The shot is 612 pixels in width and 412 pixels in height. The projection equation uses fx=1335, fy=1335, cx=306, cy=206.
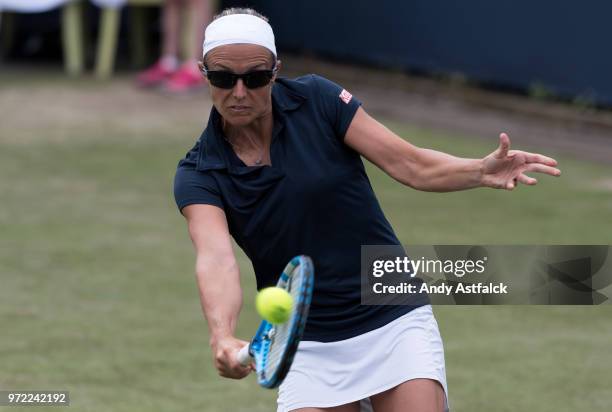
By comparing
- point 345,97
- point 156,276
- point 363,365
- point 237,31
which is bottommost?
point 156,276

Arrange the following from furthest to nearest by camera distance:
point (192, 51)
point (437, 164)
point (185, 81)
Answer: point (192, 51) < point (185, 81) < point (437, 164)

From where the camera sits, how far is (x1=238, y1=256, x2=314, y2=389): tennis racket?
3.65 m

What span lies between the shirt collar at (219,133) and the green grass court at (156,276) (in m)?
2.15

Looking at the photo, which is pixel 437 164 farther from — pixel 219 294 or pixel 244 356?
pixel 244 356

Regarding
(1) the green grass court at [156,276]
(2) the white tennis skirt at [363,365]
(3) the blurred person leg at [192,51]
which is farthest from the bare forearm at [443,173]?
(3) the blurred person leg at [192,51]

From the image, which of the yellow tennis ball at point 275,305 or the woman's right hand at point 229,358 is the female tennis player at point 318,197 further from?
the yellow tennis ball at point 275,305

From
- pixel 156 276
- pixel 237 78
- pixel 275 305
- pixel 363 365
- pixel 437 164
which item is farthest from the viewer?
pixel 156 276

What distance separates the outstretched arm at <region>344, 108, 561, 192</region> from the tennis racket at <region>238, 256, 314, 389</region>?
754 mm

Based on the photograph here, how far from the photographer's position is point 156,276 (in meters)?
8.38

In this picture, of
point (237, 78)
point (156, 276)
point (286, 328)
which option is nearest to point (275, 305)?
point (286, 328)

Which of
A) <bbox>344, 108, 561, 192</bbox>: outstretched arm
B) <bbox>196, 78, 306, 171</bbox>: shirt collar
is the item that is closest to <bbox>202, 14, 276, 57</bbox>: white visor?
<bbox>196, 78, 306, 171</bbox>: shirt collar

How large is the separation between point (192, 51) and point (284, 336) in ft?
33.9

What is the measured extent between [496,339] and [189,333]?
1.69 metres

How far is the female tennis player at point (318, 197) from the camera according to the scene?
4.35 m
